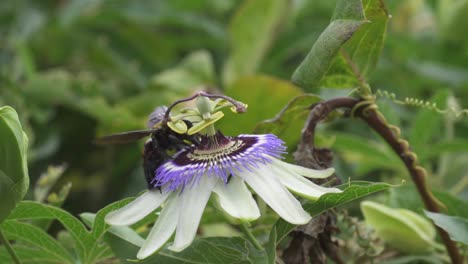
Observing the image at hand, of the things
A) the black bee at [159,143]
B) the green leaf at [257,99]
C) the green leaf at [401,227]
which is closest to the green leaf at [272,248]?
the black bee at [159,143]

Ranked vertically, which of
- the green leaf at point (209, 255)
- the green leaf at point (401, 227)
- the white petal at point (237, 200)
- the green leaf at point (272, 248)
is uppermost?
the white petal at point (237, 200)

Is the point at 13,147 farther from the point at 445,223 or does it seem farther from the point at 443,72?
the point at 443,72

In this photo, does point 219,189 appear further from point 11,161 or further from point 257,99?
point 257,99

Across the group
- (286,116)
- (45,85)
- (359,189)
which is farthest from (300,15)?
(359,189)

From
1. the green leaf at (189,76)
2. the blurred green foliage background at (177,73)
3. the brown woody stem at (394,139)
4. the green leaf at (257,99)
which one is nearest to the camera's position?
the brown woody stem at (394,139)

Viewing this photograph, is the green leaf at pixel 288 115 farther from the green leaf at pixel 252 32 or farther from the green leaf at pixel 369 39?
the green leaf at pixel 252 32

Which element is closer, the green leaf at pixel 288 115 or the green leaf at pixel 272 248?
the green leaf at pixel 272 248
